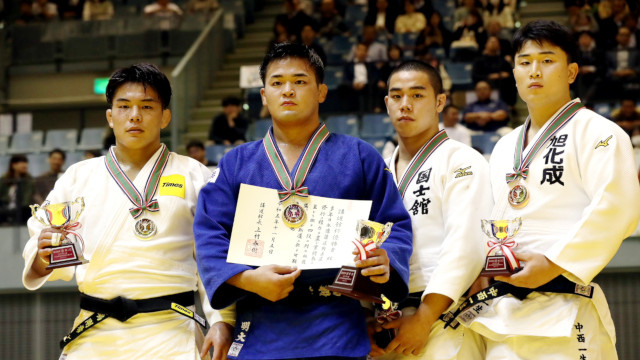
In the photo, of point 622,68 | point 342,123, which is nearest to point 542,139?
point 342,123

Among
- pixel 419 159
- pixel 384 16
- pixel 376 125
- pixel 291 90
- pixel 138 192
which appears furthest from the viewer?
pixel 384 16

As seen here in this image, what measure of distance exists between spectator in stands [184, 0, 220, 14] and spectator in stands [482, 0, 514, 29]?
15.8 feet

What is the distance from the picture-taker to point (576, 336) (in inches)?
119

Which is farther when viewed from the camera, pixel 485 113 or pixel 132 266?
pixel 485 113

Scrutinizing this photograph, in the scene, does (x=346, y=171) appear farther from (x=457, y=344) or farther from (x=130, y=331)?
(x=130, y=331)

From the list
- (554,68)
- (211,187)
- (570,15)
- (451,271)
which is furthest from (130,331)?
(570,15)

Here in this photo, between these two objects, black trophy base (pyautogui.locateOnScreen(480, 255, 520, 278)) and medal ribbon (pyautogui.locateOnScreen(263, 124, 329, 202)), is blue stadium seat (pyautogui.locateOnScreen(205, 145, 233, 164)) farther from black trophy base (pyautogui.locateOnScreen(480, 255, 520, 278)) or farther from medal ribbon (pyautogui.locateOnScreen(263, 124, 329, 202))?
black trophy base (pyautogui.locateOnScreen(480, 255, 520, 278))

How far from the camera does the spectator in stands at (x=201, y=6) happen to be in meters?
13.2

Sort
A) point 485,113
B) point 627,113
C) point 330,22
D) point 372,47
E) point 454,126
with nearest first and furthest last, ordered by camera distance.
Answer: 1. point 454,126
2. point 627,113
3. point 485,113
4. point 372,47
5. point 330,22

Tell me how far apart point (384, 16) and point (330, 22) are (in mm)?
895

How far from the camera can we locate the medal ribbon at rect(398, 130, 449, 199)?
3.45 metres

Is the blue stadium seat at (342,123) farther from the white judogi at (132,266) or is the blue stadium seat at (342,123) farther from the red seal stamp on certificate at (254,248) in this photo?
the red seal stamp on certificate at (254,248)

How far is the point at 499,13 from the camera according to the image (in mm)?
11719

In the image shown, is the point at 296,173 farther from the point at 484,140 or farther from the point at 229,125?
the point at 229,125
